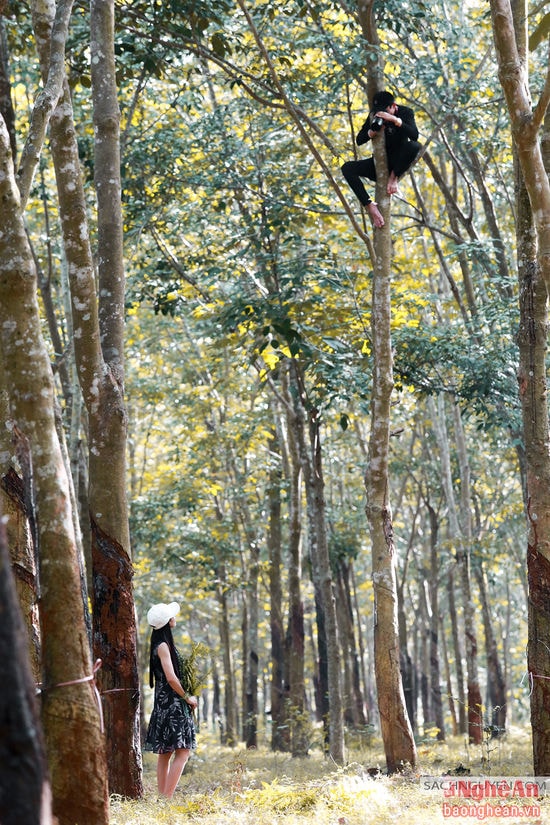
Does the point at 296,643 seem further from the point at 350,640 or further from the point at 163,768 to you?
the point at 350,640

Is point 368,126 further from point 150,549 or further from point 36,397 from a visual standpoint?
point 150,549

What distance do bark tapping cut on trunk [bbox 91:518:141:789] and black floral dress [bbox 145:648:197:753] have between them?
56cm

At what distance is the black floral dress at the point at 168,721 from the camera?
26.0ft

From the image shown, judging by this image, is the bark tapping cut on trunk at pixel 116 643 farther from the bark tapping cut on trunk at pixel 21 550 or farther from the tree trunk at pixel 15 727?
the tree trunk at pixel 15 727

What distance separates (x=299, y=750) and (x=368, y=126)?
11076 millimetres

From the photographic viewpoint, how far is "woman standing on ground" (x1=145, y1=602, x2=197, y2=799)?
7945 millimetres

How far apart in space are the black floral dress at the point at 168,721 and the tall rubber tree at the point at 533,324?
2832 mm

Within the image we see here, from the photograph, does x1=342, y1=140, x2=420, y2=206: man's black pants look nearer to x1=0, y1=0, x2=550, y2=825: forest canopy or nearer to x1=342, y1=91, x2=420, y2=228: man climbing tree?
x1=342, y1=91, x2=420, y2=228: man climbing tree

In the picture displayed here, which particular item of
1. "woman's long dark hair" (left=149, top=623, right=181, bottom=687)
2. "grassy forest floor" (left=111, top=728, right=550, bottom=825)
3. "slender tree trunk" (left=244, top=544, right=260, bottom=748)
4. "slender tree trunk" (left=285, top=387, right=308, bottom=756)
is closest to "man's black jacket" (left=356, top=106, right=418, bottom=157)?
"woman's long dark hair" (left=149, top=623, right=181, bottom=687)

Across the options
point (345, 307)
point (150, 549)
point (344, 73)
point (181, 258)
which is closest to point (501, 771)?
point (345, 307)

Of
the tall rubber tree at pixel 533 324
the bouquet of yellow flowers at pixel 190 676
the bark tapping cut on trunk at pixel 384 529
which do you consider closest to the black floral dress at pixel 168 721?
the bouquet of yellow flowers at pixel 190 676

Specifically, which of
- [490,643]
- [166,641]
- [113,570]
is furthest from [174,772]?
[490,643]

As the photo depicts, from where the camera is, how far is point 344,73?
38.8 ft

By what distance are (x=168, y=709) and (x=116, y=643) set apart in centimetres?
104
